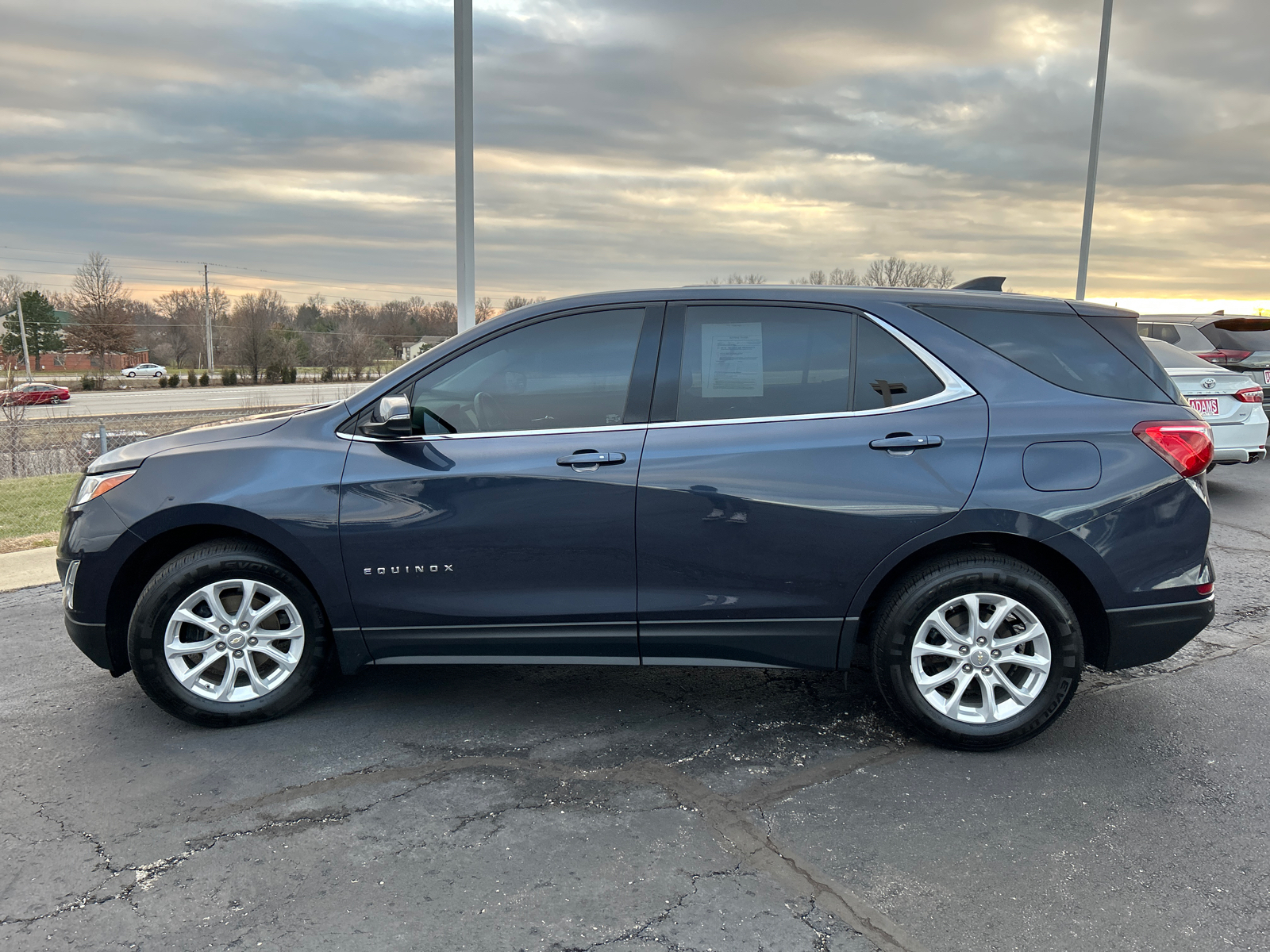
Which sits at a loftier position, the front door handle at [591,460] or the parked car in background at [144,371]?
the front door handle at [591,460]

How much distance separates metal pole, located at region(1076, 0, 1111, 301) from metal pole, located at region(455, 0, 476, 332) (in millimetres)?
13440

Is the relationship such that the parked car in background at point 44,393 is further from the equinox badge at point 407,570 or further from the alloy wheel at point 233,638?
the equinox badge at point 407,570

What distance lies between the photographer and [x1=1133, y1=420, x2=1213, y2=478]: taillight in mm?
3570

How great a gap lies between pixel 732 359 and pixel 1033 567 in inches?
56.8

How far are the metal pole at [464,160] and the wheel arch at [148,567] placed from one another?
5.04 metres

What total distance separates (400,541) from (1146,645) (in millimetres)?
2955

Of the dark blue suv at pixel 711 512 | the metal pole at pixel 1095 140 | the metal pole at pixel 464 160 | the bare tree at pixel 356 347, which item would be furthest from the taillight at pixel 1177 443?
the bare tree at pixel 356 347

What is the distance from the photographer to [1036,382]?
3.66m

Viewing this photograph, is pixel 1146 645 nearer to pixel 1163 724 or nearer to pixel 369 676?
pixel 1163 724

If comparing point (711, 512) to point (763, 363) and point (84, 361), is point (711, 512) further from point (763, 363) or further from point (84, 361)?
point (84, 361)

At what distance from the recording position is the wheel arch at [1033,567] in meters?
3.60

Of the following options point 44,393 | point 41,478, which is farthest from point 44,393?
point 41,478

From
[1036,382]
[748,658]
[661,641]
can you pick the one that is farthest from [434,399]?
[1036,382]

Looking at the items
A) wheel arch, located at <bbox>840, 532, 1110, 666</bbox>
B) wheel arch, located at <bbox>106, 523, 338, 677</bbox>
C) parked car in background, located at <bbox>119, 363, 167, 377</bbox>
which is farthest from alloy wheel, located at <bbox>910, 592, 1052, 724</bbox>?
parked car in background, located at <bbox>119, 363, 167, 377</bbox>
